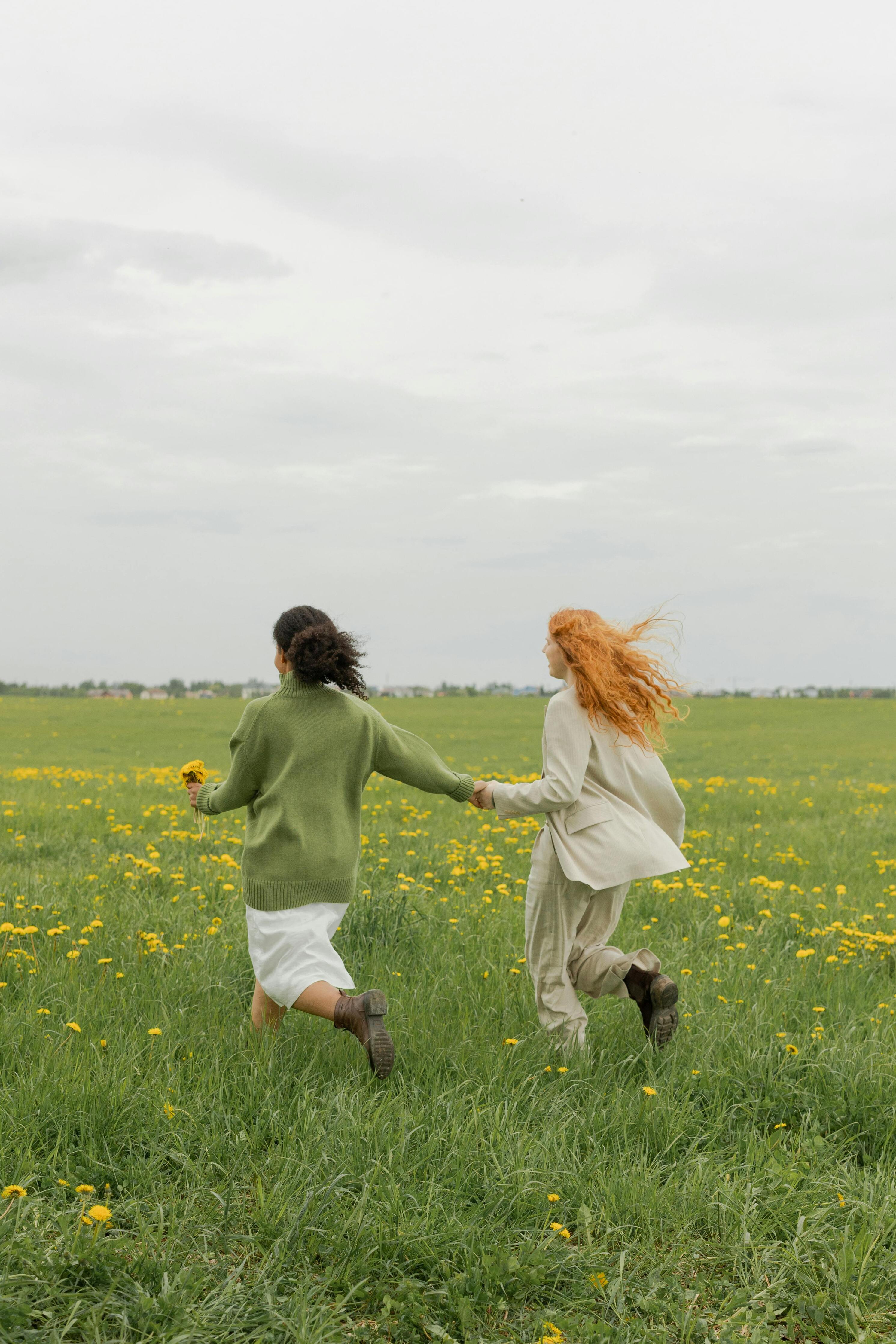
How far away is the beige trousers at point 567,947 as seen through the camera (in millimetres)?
4637

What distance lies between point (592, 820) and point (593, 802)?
0.10 m

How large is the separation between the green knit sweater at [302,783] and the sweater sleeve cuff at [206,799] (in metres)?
0.26

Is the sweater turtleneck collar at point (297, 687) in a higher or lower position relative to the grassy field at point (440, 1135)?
higher

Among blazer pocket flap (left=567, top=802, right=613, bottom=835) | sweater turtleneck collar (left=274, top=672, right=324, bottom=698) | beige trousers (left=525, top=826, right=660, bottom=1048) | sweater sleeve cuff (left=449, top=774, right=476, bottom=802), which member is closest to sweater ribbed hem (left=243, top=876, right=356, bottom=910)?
sweater sleeve cuff (left=449, top=774, right=476, bottom=802)

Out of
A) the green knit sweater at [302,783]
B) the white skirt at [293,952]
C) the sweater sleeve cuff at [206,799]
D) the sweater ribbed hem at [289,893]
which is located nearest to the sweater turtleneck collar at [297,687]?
the green knit sweater at [302,783]

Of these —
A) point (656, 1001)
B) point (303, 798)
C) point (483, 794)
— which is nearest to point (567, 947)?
point (656, 1001)

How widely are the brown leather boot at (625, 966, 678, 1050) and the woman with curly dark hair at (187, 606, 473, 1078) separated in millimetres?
1354

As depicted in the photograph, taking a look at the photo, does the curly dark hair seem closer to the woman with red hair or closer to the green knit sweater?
the green knit sweater

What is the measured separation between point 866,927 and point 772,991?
1.84 m

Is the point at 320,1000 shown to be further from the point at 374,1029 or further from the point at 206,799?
the point at 206,799

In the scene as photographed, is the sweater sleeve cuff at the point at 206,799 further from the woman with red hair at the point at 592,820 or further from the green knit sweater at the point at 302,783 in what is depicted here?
the woman with red hair at the point at 592,820

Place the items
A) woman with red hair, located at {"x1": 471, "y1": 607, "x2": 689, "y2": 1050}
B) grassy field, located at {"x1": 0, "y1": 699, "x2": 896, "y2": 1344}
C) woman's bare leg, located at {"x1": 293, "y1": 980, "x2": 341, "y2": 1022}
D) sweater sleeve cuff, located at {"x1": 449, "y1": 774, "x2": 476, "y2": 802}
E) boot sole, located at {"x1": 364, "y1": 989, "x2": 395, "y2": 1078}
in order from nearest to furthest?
grassy field, located at {"x1": 0, "y1": 699, "x2": 896, "y2": 1344}
boot sole, located at {"x1": 364, "y1": 989, "x2": 395, "y2": 1078}
woman's bare leg, located at {"x1": 293, "y1": 980, "x2": 341, "y2": 1022}
woman with red hair, located at {"x1": 471, "y1": 607, "x2": 689, "y2": 1050}
sweater sleeve cuff, located at {"x1": 449, "y1": 774, "x2": 476, "y2": 802}

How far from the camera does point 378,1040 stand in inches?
155

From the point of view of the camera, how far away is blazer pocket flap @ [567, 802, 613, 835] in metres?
4.67
